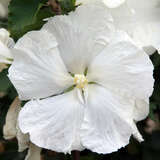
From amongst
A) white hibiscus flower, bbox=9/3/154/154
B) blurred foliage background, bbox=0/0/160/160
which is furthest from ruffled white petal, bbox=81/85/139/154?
blurred foliage background, bbox=0/0/160/160

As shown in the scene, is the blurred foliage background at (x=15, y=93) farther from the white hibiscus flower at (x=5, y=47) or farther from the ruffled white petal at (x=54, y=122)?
the ruffled white petal at (x=54, y=122)

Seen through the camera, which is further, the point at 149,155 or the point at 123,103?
the point at 149,155

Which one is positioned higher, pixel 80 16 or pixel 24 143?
pixel 80 16

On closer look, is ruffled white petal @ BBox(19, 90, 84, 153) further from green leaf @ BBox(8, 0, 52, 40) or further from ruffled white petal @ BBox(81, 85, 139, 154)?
green leaf @ BBox(8, 0, 52, 40)

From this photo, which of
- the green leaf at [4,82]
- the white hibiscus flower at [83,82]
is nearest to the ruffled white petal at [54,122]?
the white hibiscus flower at [83,82]

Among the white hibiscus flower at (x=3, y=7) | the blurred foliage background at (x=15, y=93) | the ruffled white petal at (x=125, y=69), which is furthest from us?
the white hibiscus flower at (x=3, y=7)

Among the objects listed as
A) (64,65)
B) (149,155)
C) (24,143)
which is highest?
(64,65)

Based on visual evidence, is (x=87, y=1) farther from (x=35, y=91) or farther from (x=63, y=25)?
(x=35, y=91)

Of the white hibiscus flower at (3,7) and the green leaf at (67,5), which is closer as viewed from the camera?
the green leaf at (67,5)

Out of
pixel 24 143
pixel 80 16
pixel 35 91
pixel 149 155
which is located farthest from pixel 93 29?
pixel 149 155
